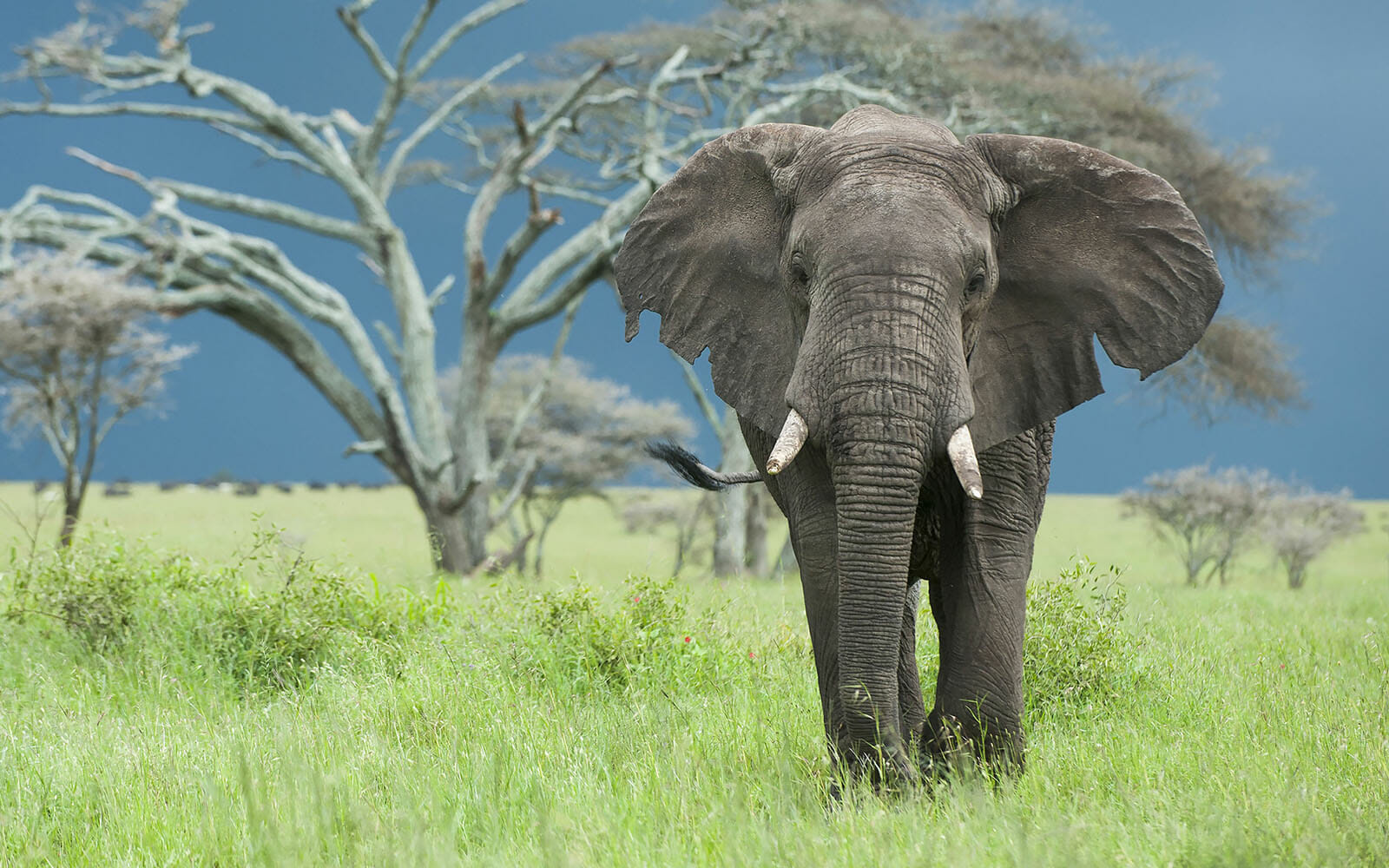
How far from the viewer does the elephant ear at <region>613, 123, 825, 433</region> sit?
4.37 metres

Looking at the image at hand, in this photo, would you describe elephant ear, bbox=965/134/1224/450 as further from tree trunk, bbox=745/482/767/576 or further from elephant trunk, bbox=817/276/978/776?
tree trunk, bbox=745/482/767/576

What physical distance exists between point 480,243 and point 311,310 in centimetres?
283

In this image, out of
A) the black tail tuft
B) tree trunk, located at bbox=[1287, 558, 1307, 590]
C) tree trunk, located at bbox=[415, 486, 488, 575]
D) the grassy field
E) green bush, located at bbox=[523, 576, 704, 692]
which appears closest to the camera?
the grassy field

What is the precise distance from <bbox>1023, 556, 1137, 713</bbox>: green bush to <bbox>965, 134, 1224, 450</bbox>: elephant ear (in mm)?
1868

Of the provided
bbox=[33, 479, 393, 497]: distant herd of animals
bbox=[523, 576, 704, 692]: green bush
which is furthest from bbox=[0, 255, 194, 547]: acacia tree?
bbox=[33, 479, 393, 497]: distant herd of animals

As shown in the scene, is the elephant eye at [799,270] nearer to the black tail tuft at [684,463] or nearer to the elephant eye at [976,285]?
the elephant eye at [976,285]

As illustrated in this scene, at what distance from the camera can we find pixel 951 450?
12.0 feet

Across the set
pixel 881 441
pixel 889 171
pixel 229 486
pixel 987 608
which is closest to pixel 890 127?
pixel 889 171

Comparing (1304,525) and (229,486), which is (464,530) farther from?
(229,486)

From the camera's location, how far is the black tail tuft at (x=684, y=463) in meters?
5.70

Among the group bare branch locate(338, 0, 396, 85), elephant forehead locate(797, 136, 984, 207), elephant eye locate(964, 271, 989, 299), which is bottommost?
elephant eye locate(964, 271, 989, 299)

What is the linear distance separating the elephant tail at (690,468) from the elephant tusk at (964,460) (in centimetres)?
202

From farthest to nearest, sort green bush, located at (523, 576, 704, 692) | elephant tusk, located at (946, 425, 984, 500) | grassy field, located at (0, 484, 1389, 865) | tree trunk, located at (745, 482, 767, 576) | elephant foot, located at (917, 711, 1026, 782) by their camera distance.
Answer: tree trunk, located at (745, 482, 767, 576) < green bush, located at (523, 576, 704, 692) < elephant foot, located at (917, 711, 1026, 782) < elephant tusk, located at (946, 425, 984, 500) < grassy field, located at (0, 484, 1389, 865)

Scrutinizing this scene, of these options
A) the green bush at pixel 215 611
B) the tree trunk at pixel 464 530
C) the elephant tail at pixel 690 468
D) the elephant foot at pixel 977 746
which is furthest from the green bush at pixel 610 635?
the tree trunk at pixel 464 530
